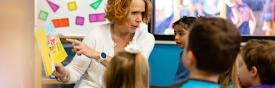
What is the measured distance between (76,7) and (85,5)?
0.20ft

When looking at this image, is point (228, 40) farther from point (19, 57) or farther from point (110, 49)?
point (19, 57)

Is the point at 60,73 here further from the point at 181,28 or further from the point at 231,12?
the point at 231,12

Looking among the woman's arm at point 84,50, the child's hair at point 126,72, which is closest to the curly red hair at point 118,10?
the woman's arm at point 84,50

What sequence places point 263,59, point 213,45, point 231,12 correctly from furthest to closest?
point 231,12 < point 263,59 < point 213,45

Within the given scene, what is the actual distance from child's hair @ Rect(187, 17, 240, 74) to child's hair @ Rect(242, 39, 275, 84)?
0.43m

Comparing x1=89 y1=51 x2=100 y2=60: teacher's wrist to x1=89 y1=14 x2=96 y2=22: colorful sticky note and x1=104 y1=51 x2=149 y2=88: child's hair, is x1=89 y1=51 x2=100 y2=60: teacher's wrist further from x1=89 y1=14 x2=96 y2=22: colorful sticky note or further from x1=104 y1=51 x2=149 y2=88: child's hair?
x1=89 y1=14 x2=96 y2=22: colorful sticky note

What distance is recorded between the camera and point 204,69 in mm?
1120

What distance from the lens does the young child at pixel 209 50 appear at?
3.61 ft

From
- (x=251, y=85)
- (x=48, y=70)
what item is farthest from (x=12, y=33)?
(x=251, y=85)

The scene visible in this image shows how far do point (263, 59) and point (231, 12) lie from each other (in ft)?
5.31

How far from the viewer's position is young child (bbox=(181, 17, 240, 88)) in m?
1.10

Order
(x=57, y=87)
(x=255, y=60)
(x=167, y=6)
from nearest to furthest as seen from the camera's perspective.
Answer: (x=255, y=60)
(x=57, y=87)
(x=167, y=6)

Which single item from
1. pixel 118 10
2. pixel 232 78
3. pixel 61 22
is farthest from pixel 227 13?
pixel 232 78

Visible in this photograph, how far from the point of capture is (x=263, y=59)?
153 centimetres
